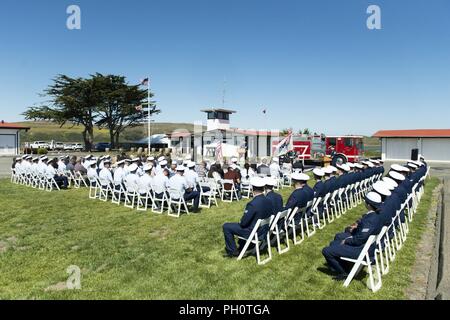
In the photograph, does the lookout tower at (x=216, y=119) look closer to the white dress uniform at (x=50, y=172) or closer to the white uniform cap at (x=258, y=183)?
the white dress uniform at (x=50, y=172)

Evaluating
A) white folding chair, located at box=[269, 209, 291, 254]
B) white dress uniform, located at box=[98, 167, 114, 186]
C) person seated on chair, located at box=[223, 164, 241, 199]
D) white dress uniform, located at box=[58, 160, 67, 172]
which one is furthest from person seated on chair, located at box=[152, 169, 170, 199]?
white dress uniform, located at box=[58, 160, 67, 172]

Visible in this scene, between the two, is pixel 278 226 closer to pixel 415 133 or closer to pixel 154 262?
pixel 154 262

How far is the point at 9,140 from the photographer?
3962 cm

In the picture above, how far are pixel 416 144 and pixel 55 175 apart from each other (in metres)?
33.8

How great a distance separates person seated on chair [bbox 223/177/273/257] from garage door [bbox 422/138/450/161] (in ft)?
116

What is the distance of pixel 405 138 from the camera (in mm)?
36875

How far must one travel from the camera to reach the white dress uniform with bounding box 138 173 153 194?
34.7 feet

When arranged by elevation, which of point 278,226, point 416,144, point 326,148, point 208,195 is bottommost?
point 208,195

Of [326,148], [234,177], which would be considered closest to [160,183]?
[234,177]

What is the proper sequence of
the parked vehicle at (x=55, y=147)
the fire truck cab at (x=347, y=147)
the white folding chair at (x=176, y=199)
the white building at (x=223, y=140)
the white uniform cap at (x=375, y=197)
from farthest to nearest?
1. the parked vehicle at (x=55, y=147)
2. the white building at (x=223, y=140)
3. the fire truck cab at (x=347, y=147)
4. the white folding chair at (x=176, y=199)
5. the white uniform cap at (x=375, y=197)

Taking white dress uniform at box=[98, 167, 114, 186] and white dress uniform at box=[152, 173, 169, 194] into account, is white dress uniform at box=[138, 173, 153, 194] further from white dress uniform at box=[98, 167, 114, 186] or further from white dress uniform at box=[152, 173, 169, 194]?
white dress uniform at box=[98, 167, 114, 186]

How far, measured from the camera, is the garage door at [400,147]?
36.6 meters

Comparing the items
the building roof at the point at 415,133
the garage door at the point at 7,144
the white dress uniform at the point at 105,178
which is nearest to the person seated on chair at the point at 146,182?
the white dress uniform at the point at 105,178
